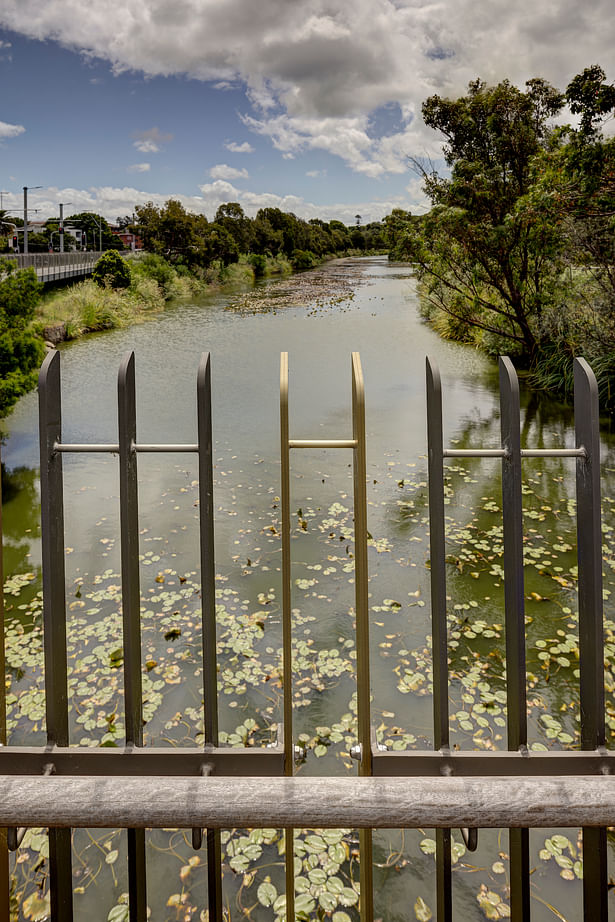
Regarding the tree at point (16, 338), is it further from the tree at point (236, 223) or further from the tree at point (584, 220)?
the tree at point (236, 223)

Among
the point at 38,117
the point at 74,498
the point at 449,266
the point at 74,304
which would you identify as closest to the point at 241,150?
the point at 38,117

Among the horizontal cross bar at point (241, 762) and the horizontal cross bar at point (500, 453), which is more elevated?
the horizontal cross bar at point (500, 453)

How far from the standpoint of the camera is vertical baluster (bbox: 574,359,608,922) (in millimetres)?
942

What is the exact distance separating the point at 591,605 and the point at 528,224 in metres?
6.53

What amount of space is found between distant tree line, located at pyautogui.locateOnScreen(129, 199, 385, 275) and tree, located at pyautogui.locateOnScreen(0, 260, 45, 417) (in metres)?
7.36

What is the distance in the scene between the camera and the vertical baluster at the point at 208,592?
97 centimetres

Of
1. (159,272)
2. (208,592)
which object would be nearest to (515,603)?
(208,592)

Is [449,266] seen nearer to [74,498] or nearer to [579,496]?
[74,498]

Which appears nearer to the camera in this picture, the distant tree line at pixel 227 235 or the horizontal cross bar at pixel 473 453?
the horizontal cross bar at pixel 473 453

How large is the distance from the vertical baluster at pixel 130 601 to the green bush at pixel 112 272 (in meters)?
12.4

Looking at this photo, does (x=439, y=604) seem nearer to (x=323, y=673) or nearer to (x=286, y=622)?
(x=286, y=622)

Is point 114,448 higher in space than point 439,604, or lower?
higher

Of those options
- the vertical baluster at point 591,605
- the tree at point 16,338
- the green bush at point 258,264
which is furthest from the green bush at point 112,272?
the vertical baluster at point 591,605

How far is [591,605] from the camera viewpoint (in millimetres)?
973
